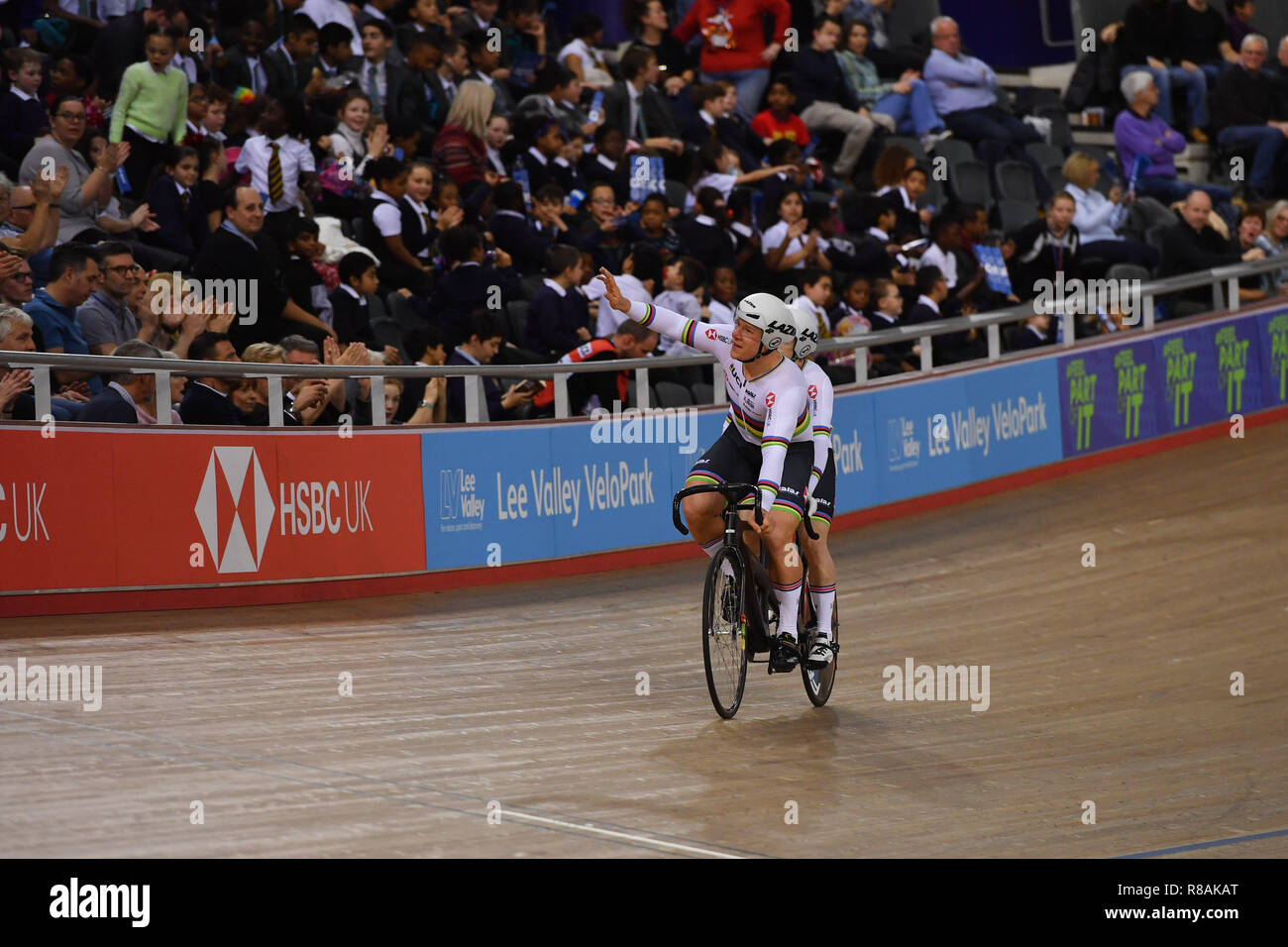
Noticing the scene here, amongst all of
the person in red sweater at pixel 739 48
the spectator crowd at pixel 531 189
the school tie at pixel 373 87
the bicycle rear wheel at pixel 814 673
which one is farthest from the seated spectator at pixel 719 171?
the bicycle rear wheel at pixel 814 673

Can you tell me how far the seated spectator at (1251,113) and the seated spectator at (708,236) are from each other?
302 inches

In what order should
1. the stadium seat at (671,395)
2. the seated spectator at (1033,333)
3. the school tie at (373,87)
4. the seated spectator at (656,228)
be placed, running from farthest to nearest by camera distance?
the seated spectator at (1033,333) < the school tie at (373,87) < the seated spectator at (656,228) < the stadium seat at (671,395)

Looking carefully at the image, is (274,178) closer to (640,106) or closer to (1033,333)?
(640,106)

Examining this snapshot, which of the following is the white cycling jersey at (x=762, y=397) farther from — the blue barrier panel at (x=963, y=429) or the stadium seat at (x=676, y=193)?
the stadium seat at (x=676, y=193)

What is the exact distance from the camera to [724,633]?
727 centimetres

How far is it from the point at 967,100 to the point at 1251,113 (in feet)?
11.3

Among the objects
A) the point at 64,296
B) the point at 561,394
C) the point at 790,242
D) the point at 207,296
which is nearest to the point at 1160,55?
the point at 790,242

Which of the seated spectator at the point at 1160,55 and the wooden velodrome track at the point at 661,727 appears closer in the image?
the wooden velodrome track at the point at 661,727

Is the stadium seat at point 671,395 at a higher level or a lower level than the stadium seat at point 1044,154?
lower

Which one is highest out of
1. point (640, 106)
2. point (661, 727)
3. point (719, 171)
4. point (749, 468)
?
point (640, 106)

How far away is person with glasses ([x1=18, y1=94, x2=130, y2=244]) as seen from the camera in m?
9.82

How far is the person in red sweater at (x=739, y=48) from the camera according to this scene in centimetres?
1579
